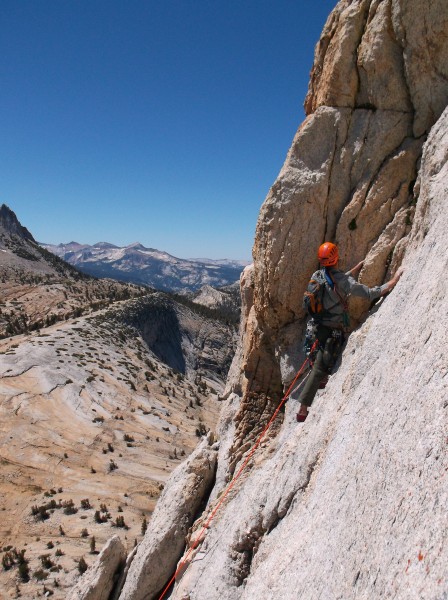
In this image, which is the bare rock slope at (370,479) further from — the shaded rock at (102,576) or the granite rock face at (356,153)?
the shaded rock at (102,576)

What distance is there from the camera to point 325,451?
7410mm

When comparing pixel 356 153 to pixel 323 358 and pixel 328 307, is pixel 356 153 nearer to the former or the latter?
pixel 328 307

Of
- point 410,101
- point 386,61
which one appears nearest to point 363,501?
point 410,101

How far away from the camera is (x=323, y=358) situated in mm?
9492

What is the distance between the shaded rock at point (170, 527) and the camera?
11453 mm

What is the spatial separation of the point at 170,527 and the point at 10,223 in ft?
459

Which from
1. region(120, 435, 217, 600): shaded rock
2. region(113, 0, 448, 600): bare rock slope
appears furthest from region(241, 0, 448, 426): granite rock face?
region(120, 435, 217, 600): shaded rock

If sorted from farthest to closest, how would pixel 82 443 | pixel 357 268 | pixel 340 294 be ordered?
pixel 82 443, pixel 357 268, pixel 340 294

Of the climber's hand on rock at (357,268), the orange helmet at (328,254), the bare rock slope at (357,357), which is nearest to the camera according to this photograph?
the bare rock slope at (357,357)

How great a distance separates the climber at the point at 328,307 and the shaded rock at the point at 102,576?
330 inches

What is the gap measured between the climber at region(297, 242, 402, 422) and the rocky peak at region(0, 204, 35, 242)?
138 meters

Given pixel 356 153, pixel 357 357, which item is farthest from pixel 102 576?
pixel 356 153

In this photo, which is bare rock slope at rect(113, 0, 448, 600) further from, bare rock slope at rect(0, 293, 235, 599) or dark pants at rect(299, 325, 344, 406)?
bare rock slope at rect(0, 293, 235, 599)

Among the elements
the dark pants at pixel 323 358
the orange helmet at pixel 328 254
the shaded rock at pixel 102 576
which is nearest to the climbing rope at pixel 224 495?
the dark pants at pixel 323 358
